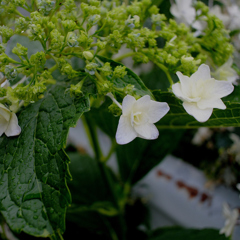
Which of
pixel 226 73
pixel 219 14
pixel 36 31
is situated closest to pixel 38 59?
pixel 36 31

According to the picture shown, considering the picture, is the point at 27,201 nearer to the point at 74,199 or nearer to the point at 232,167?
the point at 74,199

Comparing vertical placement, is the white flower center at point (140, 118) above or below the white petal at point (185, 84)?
below

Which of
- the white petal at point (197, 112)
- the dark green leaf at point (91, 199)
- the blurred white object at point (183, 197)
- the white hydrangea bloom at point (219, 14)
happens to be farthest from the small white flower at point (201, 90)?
the blurred white object at point (183, 197)

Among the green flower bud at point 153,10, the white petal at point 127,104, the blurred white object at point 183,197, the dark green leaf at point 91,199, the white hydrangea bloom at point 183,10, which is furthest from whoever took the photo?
the blurred white object at point 183,197

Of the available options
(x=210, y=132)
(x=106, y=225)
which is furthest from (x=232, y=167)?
(x=106, y=225)

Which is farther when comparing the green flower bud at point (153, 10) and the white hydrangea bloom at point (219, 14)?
the white hydrangea bloom at point (219, 14)

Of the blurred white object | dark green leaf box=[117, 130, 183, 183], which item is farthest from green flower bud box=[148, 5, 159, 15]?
the blurred white object

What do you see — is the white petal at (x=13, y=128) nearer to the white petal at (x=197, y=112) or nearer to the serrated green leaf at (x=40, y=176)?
the serrated green leaf at (x=40, y=176)

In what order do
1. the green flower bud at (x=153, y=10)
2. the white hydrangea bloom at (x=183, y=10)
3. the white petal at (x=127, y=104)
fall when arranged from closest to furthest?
the white petal at (x=127, y=104) < the green flower bud at (x=153, y=10) < the white hydrangea bloom at (x=183, y=10)
